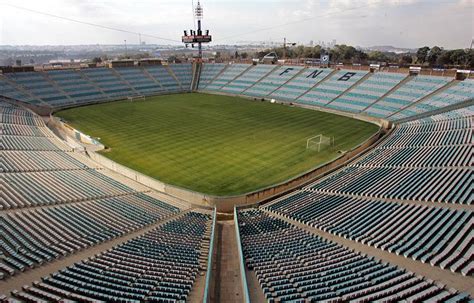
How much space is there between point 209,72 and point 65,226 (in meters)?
97.7

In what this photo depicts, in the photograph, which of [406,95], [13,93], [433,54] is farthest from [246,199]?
[433,54]

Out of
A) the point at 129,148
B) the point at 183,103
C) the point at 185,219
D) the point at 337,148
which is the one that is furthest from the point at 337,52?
the point at 185,219

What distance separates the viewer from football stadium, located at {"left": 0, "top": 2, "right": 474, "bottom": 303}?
60.2ft

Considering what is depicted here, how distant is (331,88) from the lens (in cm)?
8756

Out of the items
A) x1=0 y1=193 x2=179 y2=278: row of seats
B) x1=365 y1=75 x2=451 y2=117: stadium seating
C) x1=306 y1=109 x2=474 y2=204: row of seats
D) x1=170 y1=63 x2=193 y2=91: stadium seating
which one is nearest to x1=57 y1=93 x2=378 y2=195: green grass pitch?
x1=306 y1=109 x2=474 y2=204: row of seats

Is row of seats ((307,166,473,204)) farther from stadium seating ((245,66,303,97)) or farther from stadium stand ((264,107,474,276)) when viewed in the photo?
stadium seating ((245,66,303,97))

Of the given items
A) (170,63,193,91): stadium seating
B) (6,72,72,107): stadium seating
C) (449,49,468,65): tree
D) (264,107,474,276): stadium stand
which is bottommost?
(264,107,474,276): stadium stand

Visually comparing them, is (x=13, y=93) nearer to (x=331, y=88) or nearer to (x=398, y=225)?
(x=331, y=88)

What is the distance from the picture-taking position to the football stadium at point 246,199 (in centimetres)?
1834

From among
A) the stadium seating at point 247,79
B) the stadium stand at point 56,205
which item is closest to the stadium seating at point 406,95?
the stadium seating at point 247,79

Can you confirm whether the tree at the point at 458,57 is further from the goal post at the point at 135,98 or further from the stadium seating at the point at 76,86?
the stadium seating at the point at 76,86

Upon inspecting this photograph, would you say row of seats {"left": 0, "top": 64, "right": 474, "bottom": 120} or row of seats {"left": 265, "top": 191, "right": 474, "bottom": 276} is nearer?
row of seats {"left": 265, "top": 191, "right": 474, "bottom": 276}

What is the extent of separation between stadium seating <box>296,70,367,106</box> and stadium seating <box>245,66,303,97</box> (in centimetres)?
1214

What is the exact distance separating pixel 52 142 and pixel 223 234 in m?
39.6
